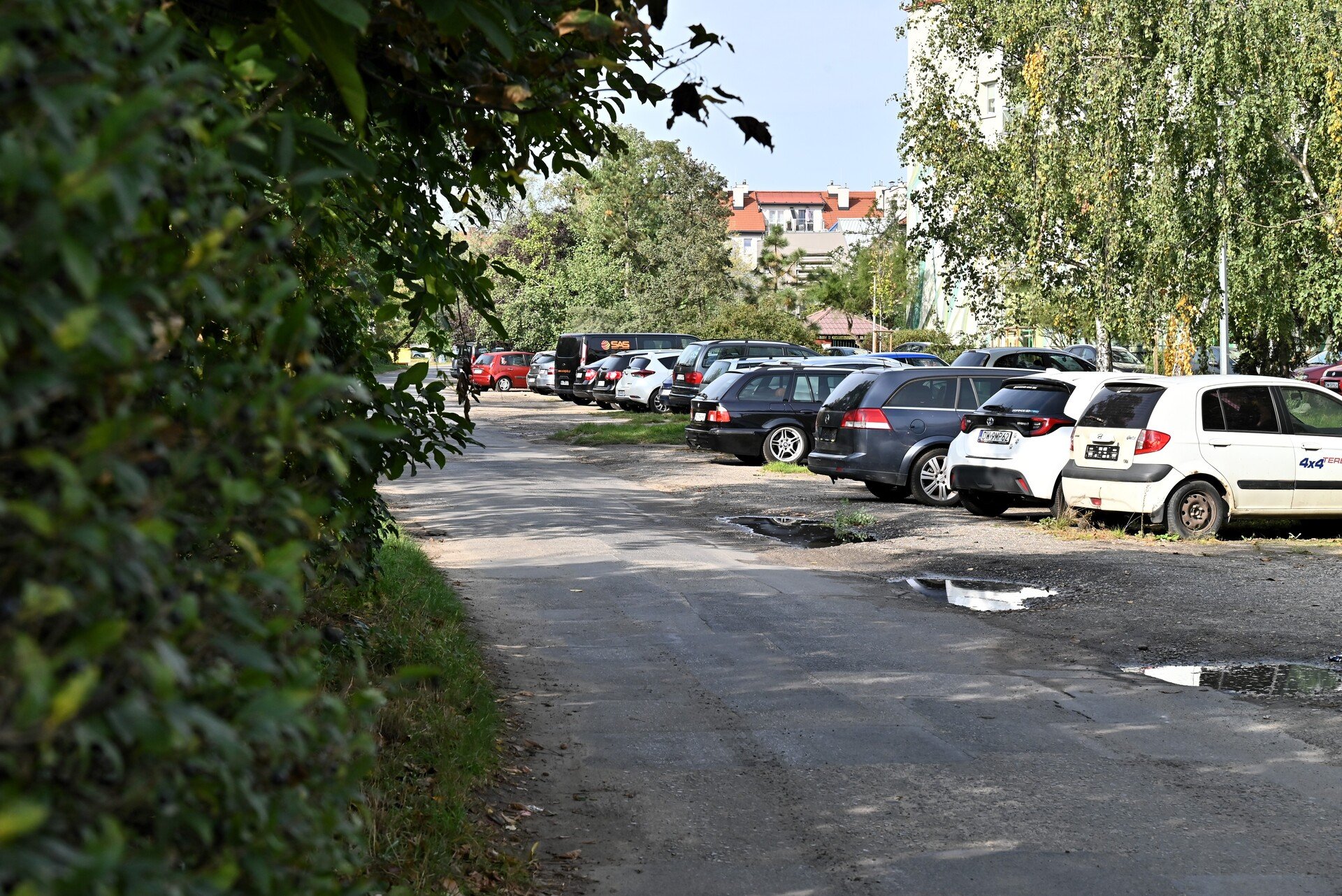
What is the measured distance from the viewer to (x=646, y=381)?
1609 inches

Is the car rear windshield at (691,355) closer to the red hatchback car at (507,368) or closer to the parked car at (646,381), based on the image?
the parked car at (646,381)

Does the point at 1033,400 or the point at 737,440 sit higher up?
the point at 1033,400

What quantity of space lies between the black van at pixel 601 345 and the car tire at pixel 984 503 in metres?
32.3

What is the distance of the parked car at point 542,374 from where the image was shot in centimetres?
5675

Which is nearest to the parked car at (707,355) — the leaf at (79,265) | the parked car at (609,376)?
the parked car at (609,376)

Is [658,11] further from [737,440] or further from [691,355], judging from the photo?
[691,355]

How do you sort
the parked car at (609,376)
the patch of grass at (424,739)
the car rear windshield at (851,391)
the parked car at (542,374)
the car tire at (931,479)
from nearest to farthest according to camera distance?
the patch of grass at (424,739)
the car tire at (931,479)
the car rear windshield at (851,391)
the parked car at (609,376)
the parked car at (542,374)

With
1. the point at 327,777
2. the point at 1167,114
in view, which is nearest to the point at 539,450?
the point at 1167,114

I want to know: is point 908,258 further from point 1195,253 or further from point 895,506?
point 895,506

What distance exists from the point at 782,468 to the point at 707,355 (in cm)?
1186

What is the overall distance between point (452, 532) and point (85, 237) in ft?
46.3

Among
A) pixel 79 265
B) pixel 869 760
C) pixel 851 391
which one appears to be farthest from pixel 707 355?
pixel 79 265

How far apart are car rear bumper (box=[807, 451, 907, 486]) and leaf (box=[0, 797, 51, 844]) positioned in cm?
1677

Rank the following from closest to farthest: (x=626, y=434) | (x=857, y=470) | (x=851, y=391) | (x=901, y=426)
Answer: (x=901, y=426), (x=857, y=470), (x=851, y=391), (x=626, y=434)
